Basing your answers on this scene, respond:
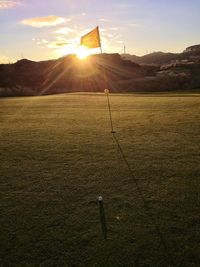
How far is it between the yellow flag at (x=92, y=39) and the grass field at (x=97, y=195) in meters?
6.70

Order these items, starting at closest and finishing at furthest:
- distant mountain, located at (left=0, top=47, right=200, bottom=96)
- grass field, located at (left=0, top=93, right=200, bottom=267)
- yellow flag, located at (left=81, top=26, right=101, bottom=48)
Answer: grass field, located at (left=0, top=93, right=200, bottom=267), yellow flag, located at (left=81, top=26, right=101, bottom=48), distant mountain, located at (left=0, top=47, right=200, bottom=96)

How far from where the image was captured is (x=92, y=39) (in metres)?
15.3

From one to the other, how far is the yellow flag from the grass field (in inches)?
264

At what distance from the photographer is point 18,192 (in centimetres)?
539

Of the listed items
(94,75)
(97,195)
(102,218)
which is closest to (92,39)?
(97,195)

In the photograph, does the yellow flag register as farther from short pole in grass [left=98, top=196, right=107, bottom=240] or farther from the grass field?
short pole in grass [left=98, top=196, right=107, bottom=240]

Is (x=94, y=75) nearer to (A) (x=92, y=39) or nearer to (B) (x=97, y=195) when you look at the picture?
(A) (x=92, y=39)

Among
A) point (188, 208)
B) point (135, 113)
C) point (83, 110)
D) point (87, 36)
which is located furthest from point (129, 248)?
point (87, 36)

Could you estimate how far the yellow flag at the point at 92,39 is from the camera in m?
15.1

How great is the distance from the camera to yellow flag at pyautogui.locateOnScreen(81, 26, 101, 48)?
15.1 m

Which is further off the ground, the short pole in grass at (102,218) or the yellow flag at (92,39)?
the yellow flag at (92,39)

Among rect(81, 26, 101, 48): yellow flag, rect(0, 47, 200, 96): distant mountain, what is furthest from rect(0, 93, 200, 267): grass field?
rect(0, 47, 200, 96): distant mountain

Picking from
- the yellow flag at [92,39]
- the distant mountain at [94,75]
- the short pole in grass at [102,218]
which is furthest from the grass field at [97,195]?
the distant mountain at [94,75]

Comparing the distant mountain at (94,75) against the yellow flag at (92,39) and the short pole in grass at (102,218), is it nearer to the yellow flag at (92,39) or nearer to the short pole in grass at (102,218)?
the yellow flag at (92,39)
